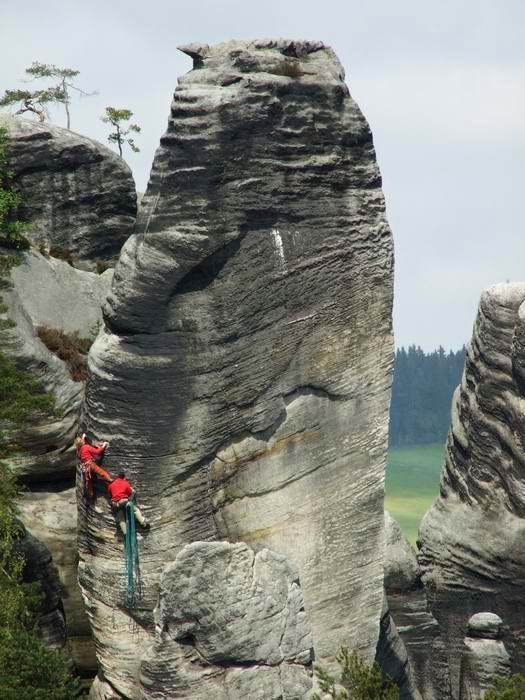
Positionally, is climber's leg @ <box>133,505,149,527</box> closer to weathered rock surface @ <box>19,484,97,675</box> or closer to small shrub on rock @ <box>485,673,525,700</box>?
weathered rock surface @ <box>19,484,97,675</box>

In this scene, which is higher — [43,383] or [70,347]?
[70,347]

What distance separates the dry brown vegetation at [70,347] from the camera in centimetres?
4216

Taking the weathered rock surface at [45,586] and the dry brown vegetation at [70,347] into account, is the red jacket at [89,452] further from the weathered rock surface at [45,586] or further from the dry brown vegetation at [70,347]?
the dry brown vegetation at [70,347]

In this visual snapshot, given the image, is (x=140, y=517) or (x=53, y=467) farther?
(x=53, y=467)

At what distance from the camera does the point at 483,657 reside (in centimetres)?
4138

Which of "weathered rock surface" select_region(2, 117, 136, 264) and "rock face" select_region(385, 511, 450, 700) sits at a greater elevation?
"weathered rock surface" select_region(2, 117, 136, 264)

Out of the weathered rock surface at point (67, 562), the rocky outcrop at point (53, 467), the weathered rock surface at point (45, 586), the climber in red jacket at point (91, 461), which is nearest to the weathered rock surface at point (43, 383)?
the rocky outcrop at point (53, 467)

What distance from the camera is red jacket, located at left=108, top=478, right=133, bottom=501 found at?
31562mm

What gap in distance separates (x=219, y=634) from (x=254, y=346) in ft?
17.7

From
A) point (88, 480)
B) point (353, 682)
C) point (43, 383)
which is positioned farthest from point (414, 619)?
point (88, 480)

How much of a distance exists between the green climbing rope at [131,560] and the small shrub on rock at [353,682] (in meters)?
3.76

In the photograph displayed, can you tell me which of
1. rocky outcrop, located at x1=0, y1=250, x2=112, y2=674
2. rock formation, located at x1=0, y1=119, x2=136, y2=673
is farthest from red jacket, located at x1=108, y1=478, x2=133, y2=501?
rock formation, located at x1=0, y1=119, x2=136, y2=673

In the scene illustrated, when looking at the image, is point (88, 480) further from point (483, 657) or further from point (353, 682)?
point (483, 657)

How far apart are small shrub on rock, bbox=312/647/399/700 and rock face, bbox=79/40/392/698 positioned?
0.59 meters
